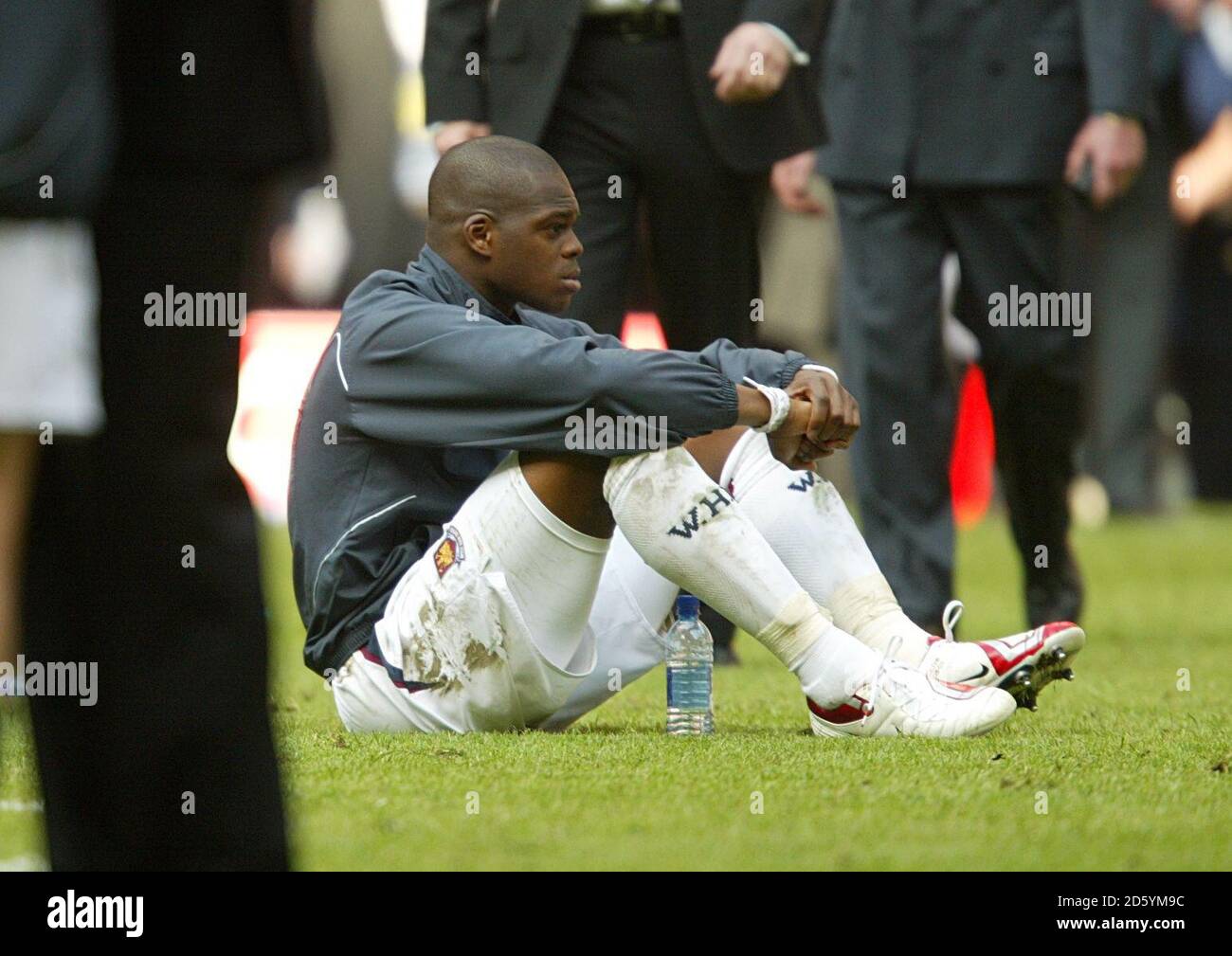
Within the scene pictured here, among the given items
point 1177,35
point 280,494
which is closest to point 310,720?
point 280,494

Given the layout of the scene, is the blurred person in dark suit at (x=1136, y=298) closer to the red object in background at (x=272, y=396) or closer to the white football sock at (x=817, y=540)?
the red object in background at (x=272, y=396)

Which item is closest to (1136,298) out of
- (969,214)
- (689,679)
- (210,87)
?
(969,214)

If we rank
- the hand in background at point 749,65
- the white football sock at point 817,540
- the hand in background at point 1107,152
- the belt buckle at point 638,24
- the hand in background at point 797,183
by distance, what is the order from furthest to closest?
the hand in background at point 797,183 < the hand in background at point 1107,152 < the belt buckle at point 638,24 < the hand in background at point 749,65 < the white football sock at point 817,540

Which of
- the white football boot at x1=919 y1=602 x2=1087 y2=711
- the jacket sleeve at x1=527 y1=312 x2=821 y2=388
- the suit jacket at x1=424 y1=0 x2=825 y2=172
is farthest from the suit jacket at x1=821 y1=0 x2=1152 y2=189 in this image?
the white football boot at x1=919 y1=602 x2=1087 y2=711

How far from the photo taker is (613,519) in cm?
424

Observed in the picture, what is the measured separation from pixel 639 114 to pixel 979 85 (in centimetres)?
122

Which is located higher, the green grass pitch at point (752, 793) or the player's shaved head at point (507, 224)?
the player's shaved head at point (507, 224)

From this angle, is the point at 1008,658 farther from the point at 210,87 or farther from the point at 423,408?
the point at 210,87

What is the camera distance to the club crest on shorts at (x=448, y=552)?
4254 mm

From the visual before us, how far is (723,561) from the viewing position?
4.17m

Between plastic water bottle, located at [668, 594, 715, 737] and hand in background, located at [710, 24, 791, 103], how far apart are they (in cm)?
145

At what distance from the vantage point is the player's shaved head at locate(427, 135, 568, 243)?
4598mm

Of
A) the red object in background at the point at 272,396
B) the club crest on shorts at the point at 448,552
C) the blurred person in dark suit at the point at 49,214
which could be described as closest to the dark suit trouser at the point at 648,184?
the club crest on shorts at the point at 448,552
